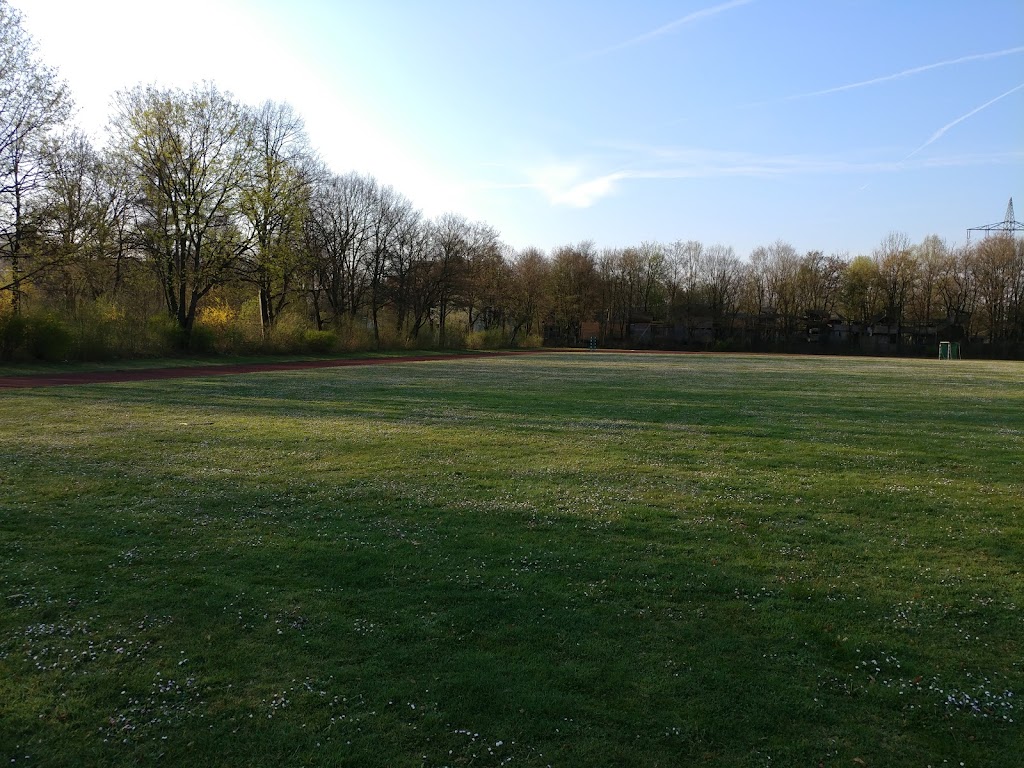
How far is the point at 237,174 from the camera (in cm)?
4059

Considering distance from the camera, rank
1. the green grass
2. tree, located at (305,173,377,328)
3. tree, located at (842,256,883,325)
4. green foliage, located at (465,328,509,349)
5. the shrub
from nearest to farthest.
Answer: the green grass → the shrub → tree, located at (305,173,377,328) → green foliage, located at (465,328,509,349) → tree, located at (842,256,883,325)

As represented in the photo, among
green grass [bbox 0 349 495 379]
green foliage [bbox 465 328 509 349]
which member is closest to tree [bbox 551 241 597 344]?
green foliage [bbox 465 328 509 349]

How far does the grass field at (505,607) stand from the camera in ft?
11.3

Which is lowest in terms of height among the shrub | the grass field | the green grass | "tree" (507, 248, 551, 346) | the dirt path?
the grass field

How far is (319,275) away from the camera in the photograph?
193ft

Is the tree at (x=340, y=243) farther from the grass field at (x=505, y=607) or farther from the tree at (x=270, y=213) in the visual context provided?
the grass field at (x=505, y=607)

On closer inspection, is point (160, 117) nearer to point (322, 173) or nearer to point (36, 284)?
point (36, 284)

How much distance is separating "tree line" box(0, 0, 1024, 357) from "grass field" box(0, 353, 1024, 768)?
24547mm

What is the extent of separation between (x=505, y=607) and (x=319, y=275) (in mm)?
57987

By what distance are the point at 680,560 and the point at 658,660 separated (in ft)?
6.22

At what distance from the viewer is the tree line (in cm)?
2969

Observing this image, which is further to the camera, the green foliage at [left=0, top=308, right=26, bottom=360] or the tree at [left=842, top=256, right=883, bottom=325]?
the tree at [left=842, top=256, right=883, bottom=325]

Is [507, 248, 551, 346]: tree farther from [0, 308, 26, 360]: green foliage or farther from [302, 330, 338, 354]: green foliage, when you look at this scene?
[0, 308, 26, 360]: green foliage

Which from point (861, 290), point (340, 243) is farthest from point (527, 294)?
point (861, 290)
